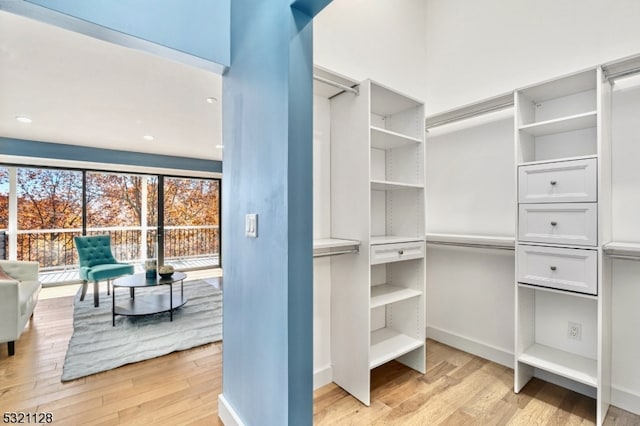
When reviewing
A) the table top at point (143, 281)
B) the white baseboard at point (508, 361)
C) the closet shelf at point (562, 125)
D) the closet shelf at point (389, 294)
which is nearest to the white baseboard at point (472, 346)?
the white baseboard at point (508, 361)

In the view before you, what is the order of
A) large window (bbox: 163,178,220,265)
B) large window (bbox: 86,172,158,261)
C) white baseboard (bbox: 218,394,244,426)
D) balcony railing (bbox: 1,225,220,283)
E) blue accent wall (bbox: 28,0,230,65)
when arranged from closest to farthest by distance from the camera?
blue accent wall (bbox: 28,0,230,65)
white baseboard (bbox: 218,394,244,426)
balcony railing (bbox: 1,225,220,283)
large window (bbox: 86,172,158,261)
large window (bbox: 163,178,220,265)

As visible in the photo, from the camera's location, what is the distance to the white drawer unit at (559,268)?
1.76 meters

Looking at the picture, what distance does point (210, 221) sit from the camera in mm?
7066

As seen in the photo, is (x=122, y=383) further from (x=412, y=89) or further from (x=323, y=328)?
(x=412, y=89)

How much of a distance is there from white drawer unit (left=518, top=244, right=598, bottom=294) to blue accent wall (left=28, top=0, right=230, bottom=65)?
2.27 m

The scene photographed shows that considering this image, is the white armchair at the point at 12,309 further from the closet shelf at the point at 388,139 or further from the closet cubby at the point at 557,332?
the closet cubby at the point at 557,332

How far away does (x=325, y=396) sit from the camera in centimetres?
205

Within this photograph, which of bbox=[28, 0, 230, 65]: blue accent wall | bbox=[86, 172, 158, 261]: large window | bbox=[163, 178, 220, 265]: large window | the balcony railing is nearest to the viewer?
bbox=[28, 0, 230, 65]: blue accent wall

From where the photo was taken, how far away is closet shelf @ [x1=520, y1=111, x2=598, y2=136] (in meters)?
1.84

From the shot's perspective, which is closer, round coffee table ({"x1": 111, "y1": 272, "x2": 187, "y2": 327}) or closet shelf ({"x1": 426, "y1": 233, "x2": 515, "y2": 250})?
closet shelf ({"x1": 426, "y1": 233, "x2": 515, "y2": 250})

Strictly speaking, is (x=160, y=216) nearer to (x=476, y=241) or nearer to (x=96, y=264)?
(x=96, y=264)

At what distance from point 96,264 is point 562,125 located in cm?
567

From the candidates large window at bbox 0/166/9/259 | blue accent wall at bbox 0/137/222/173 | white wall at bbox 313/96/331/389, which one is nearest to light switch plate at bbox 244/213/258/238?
white wall at bbox 313/96/331/389

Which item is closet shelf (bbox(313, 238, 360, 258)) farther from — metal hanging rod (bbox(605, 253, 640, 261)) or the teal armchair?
the teal armchair
